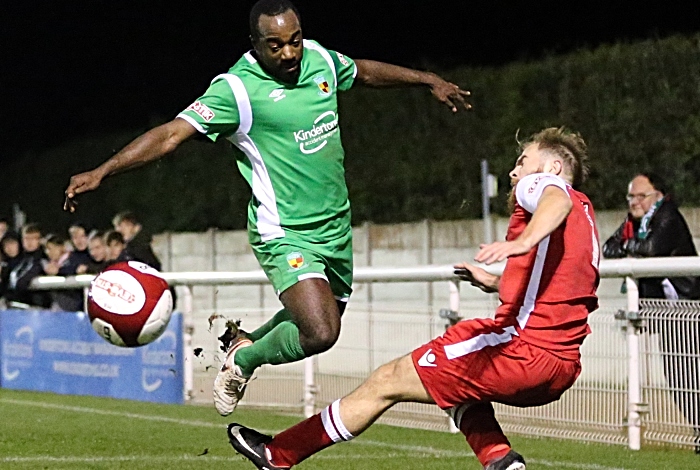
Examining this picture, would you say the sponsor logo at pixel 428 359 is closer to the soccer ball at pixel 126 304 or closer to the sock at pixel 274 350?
the sock at pixel 274 350

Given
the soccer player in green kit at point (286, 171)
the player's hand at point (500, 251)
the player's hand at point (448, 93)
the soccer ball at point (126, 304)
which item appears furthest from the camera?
the soccer ball at point (126, 304)

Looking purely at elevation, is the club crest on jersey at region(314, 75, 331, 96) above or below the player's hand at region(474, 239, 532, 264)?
above

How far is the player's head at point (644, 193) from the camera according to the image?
1127 centimetres

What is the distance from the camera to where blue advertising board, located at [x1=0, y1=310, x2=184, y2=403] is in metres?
14.6

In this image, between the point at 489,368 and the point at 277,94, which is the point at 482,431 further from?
the point at 277,94

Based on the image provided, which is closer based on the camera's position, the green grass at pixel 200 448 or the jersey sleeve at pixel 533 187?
the jersey sleeve at pixel 533 187

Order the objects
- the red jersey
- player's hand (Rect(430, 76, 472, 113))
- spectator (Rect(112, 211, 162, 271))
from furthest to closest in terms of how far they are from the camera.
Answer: spectator (Rect(112, 211, 162, 271)), player's hand (Rect(430, 76, 472, 113)), the red jersey

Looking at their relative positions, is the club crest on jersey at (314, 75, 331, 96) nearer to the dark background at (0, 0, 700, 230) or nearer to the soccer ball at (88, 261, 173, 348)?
the soccer ball at (88, 261, 173, 348)

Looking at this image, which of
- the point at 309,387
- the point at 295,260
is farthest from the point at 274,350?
the point at 309,387

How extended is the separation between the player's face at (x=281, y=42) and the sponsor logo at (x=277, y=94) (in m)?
0.09

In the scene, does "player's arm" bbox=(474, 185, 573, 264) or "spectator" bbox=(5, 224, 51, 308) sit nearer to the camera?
"player's arm" bbox=(474, 185, 573, 264)


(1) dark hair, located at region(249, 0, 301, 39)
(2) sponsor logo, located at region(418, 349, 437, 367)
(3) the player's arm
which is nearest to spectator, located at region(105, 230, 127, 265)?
(1) dark hair, located at region(249, 0, 301, 39)

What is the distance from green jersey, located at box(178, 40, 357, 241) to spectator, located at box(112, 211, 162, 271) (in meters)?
7.13

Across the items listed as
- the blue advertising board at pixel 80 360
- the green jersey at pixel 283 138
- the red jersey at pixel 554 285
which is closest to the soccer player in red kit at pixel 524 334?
the red jersey at pixel 554 285
